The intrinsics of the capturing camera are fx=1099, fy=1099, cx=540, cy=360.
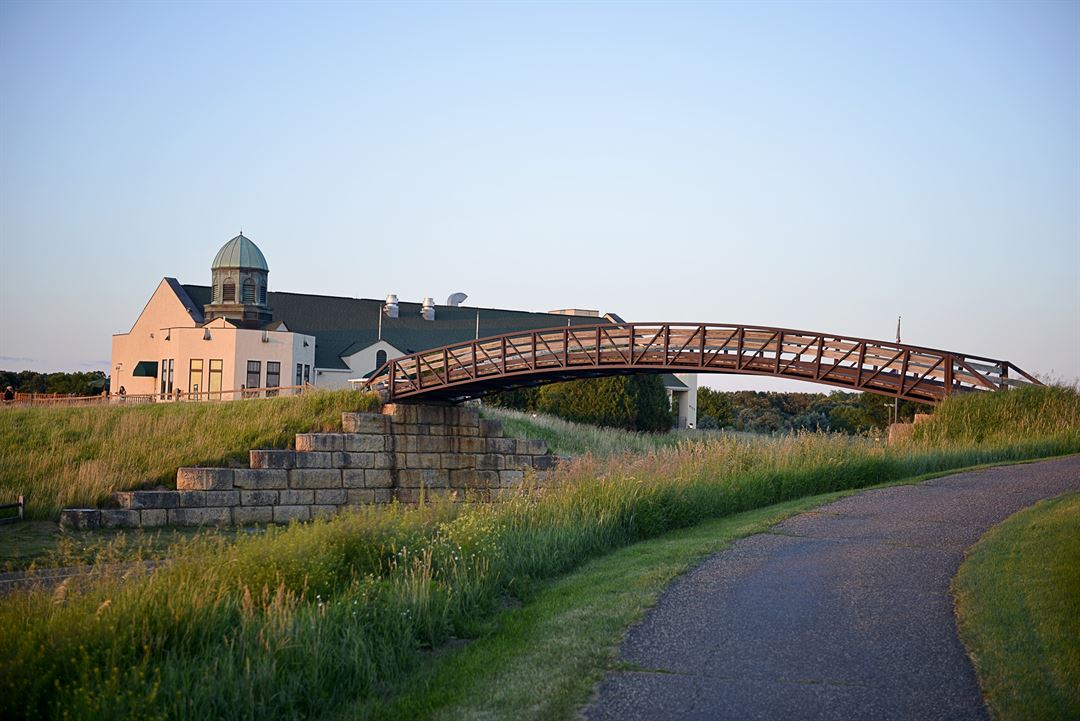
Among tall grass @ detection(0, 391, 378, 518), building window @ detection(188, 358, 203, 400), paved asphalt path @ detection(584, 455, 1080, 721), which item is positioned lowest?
paved asphalt path @ detection(584, 455, 1080, 721)

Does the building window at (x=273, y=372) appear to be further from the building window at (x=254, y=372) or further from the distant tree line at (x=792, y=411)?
the distant tree line at (x=792, y=411)

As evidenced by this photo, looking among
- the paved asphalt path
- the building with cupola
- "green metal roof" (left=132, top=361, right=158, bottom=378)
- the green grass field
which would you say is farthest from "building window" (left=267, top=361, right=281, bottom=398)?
the green grass field

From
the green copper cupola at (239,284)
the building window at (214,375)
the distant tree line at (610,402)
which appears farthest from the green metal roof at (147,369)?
the distant tree line at (610,402)

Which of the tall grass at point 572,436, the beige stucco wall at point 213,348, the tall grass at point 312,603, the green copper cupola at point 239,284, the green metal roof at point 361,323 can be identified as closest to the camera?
the tall grass at point 312,603

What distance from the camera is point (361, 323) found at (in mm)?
56781

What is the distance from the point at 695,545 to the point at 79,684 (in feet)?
23.0

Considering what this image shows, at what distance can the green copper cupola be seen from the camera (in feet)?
170

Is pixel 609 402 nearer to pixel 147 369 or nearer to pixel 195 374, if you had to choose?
pixel 195 374

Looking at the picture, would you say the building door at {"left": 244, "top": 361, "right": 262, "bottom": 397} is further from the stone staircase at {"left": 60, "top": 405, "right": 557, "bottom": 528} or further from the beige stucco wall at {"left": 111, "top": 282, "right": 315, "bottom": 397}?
the stone staircase at {"left": 60, "top": 405, "right": 557, "bottom": 528}

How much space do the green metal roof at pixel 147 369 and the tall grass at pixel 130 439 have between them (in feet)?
69.6

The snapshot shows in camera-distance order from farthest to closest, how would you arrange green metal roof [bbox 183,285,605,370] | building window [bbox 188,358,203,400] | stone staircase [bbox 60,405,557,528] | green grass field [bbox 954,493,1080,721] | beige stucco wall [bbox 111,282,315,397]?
green metal roof [bbox 183,285,605,370] → building window [bbox 188,358,203,400] → beige stucco wall [bbox 111,282,315,397] → stone staircase [bbox 60,405,557,528] → green grass field [bbox 954,493,1080,721]

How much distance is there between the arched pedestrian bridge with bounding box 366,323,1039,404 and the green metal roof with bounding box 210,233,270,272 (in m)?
21.5

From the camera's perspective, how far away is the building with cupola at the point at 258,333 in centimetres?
4812

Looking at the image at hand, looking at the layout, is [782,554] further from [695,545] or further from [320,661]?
[320,661]
